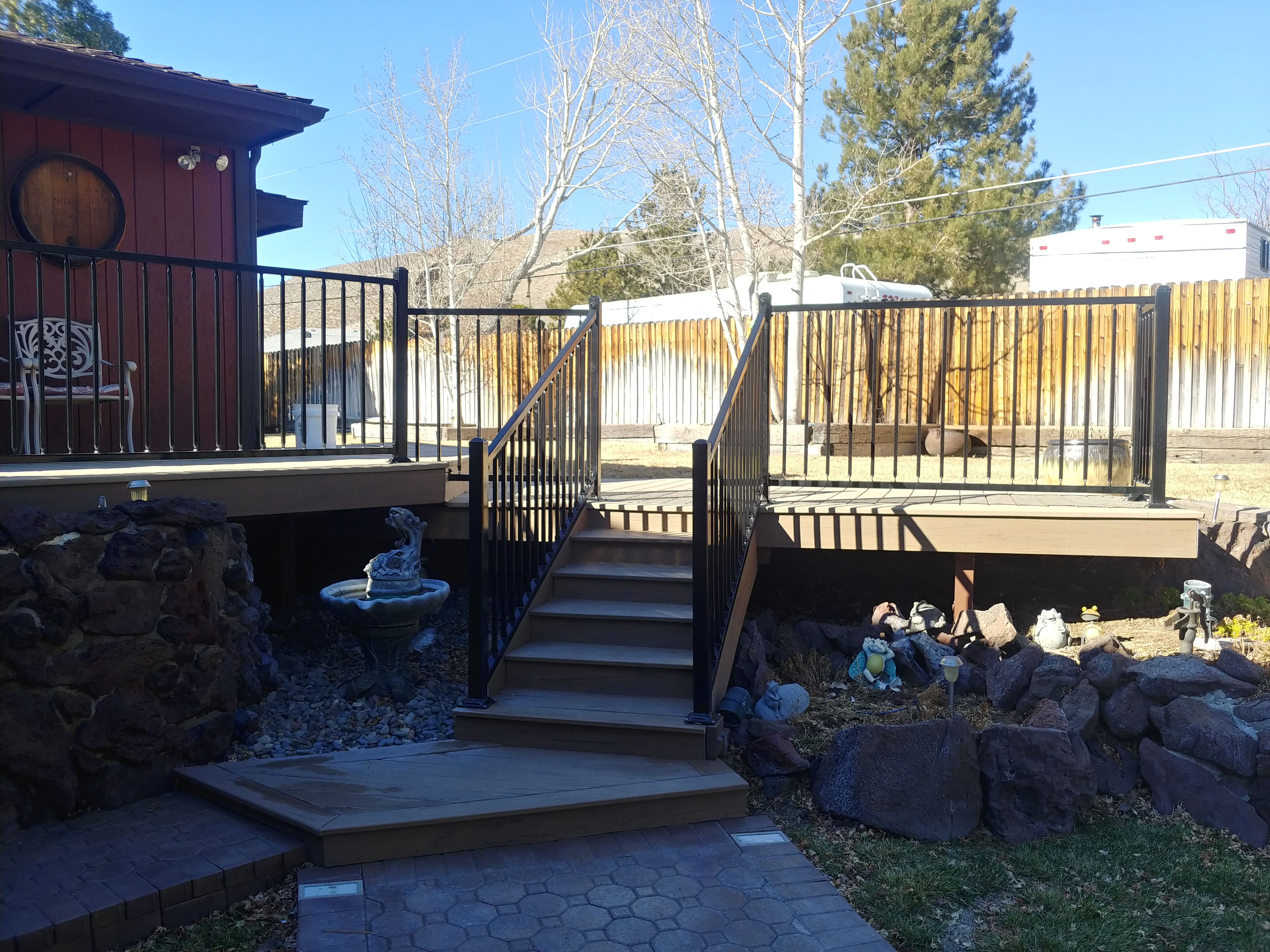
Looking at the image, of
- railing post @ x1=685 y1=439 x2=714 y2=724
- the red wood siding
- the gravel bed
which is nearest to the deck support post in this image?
railing post @ x1=685 y1=439 x2=714 y2=724

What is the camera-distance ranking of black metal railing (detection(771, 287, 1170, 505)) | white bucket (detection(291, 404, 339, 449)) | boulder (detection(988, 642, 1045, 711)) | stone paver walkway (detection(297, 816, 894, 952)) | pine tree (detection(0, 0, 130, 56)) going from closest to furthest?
1. stone paver walkway (detection(297, 816, 894, 952))
2. boulder (detection(988, 642, 1045, 711))
3. black metal railing (detection(771, 287, 1170, 505))
4. white bucket (detection(291, 404, 339, 449))
5. pine tree (detection(0, 0, 130, 56))

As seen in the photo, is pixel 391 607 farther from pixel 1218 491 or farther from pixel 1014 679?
pixel 1218 491

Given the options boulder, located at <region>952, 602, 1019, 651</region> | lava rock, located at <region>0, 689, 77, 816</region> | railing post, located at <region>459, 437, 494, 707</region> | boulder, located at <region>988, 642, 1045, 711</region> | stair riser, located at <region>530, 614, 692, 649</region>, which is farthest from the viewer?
boulder, located at <region>952, 602, 1019, 651</region>

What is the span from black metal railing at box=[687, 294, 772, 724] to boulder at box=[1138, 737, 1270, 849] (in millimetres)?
1711

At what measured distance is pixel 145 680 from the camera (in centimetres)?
379

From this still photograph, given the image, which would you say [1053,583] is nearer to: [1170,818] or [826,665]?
[826,665]

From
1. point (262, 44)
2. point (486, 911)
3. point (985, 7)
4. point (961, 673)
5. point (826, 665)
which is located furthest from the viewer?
point (985, 7)

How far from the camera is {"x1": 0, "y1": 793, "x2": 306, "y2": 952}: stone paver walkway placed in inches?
110

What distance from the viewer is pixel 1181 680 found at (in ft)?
13.8

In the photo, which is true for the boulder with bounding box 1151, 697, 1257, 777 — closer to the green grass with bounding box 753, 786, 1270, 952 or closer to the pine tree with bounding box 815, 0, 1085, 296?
the green grass with bounding box 753, 786, 1270, 952

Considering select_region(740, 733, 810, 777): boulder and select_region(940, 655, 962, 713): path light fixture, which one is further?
select_region(940, 655, 962, 713): path light fixture

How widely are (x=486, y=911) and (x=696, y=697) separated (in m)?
1.25

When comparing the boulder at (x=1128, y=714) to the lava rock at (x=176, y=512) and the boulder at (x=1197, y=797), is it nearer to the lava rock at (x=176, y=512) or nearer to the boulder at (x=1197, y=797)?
the boulder at (x=1197, y=797)

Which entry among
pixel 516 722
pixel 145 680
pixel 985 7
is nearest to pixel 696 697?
pixel 516 722
